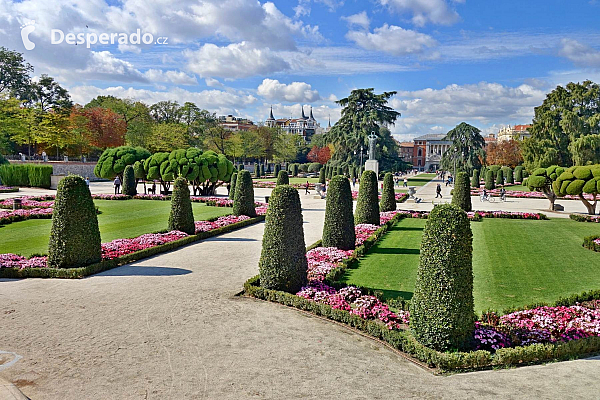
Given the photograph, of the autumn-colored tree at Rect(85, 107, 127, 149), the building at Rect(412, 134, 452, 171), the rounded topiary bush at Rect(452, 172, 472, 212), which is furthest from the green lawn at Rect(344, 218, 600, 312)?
the building at Rect(412, 134, 452, 171)

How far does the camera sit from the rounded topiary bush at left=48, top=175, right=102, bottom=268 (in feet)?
34.7

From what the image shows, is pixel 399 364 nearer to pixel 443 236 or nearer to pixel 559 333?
pixel 443 236

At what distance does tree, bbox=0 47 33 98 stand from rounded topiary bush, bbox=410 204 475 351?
63529 millimetres

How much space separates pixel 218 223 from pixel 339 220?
21.6 feet

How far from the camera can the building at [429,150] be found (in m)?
133

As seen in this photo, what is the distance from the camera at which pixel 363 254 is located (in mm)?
13133

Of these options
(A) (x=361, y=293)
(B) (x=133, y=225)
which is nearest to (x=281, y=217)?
(A) (x=361, y=293)

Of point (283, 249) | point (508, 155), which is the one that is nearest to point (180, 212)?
point (283, 249)

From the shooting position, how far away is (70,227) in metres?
10.6

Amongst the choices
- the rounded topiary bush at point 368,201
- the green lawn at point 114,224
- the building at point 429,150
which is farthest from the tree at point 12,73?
the building at point 429,150

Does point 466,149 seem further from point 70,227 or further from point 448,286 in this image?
point 448,286

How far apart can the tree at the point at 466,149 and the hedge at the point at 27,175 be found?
4160 cm

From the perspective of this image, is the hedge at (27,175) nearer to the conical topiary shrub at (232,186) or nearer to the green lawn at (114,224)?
the green lawn at (114,224)

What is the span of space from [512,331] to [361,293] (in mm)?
2665
